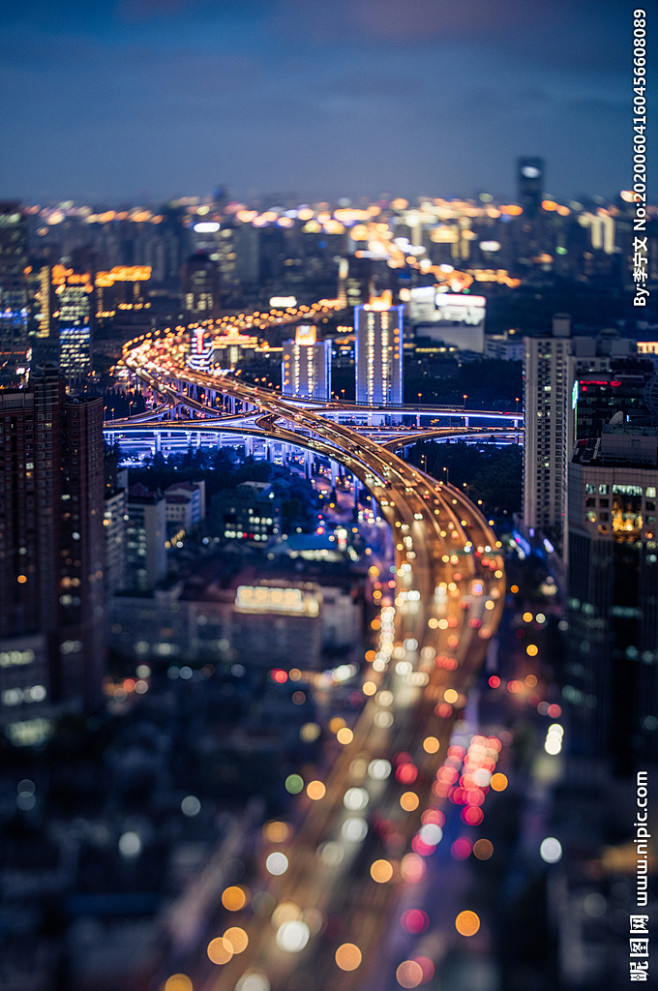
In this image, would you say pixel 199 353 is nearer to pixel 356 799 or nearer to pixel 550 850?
pixel 356 799

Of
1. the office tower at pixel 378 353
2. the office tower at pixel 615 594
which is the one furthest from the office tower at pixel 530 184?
the office tower at pixel 615 594

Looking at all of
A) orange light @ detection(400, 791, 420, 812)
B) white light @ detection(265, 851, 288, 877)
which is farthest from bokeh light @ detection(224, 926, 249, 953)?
orange light @ detection(400, 791, 420, 812)

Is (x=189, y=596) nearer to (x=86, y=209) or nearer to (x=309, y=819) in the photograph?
(x=309, y=819)

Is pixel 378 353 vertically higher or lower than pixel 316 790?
higher

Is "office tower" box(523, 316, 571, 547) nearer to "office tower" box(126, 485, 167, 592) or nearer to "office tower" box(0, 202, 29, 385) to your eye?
"office tower" box(126, 485, 167, 592)

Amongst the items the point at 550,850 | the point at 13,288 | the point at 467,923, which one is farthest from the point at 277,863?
the point at 13,288

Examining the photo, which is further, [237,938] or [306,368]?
[306,368]

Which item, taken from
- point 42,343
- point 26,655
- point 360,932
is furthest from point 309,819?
point 42,343

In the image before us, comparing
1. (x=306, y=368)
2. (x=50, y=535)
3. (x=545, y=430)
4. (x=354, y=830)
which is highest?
(x=306, y=368)
